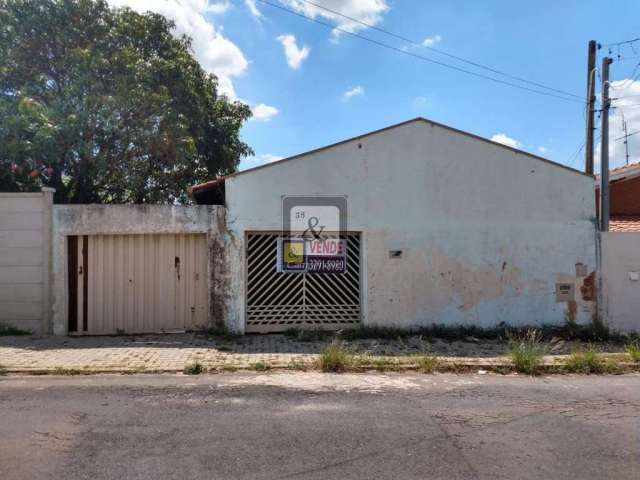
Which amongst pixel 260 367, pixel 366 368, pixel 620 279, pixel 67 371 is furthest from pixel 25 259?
pixel 620 279

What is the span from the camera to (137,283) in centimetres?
902

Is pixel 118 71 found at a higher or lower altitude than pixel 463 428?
higher

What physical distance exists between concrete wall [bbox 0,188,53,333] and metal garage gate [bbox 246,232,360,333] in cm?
377

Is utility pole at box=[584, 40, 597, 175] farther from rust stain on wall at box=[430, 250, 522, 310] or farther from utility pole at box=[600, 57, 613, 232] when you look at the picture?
rust stain on wall at box=[430, 250, 522, 310]

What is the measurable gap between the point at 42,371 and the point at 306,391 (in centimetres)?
367

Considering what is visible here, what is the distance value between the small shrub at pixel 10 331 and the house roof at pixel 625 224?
12773 mm

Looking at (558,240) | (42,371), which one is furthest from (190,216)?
(558,240)

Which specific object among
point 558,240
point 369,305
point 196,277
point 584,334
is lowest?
point 584,334

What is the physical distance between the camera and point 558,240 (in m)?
9.82

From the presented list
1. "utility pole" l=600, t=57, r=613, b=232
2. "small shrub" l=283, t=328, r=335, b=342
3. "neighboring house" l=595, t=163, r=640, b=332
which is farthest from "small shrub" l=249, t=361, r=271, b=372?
"utility pole" l=600, t=57, r=613, b=232

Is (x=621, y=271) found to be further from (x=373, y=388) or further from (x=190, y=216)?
(x=190, y=216)

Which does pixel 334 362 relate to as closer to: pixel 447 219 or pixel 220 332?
pixel 220 332

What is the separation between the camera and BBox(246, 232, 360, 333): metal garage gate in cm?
923

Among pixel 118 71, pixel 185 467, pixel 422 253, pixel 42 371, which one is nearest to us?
pixel 185 467
